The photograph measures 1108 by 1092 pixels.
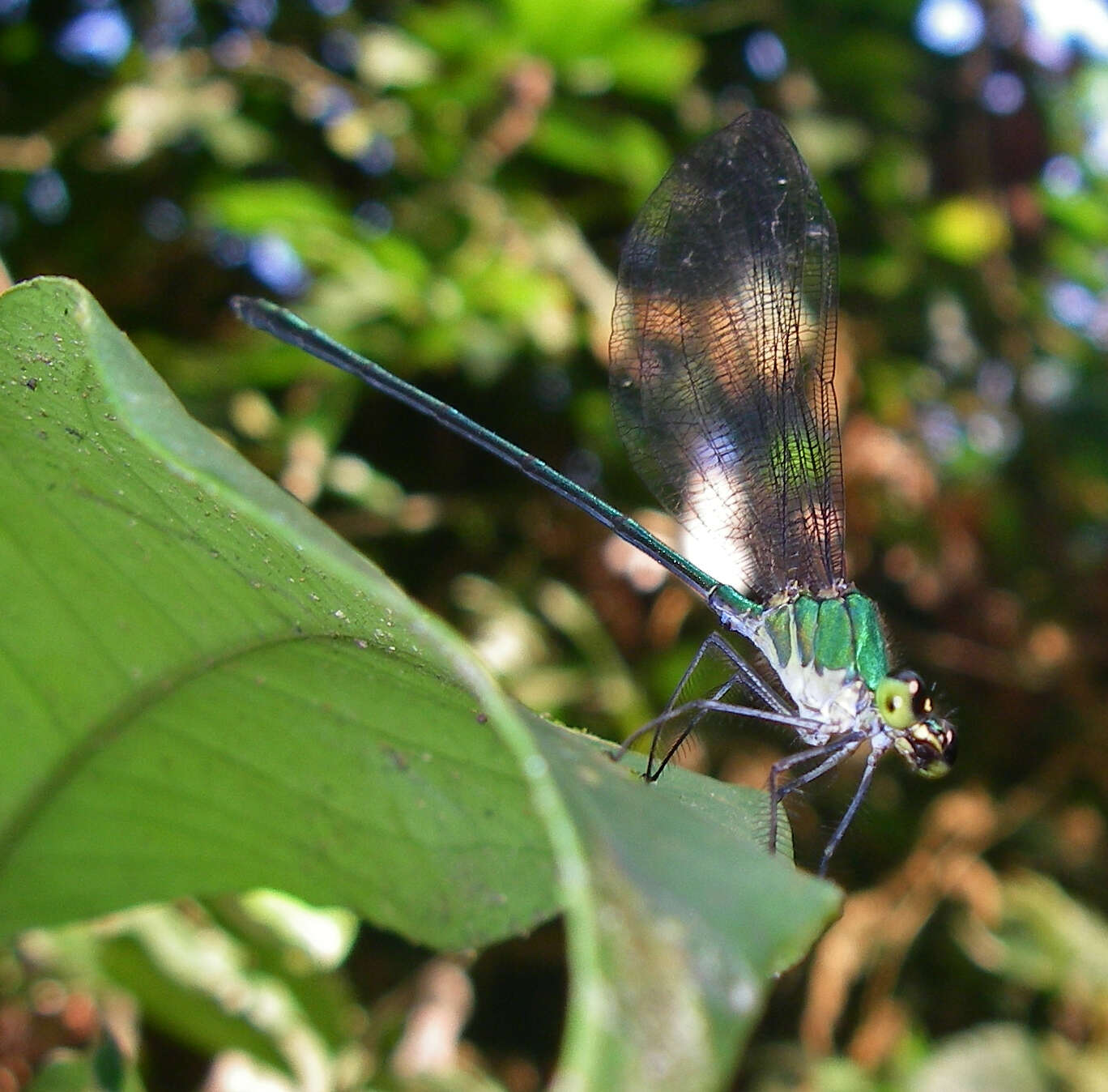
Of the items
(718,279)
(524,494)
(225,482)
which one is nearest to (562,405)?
(524,494)

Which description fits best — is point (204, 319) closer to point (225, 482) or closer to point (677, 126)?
point (677, 126)

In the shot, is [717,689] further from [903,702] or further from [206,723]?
[206,723]

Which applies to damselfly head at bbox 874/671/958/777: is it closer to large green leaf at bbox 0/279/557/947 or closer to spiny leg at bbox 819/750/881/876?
spiny leg at bbox 819/750/881/876

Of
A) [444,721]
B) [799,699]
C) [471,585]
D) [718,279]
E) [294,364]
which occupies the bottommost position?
[471,585]

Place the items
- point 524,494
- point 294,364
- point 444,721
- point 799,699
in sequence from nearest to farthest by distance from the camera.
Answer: point 444,721 < point 799,699 < point 294,364 < point 524,494

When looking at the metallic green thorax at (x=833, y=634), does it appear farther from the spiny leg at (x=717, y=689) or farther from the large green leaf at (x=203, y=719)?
the large green leaf at (x=203, y=719)

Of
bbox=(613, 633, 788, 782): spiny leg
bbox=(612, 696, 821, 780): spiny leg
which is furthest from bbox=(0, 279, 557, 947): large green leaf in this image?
bbox=(613, 633, 788, 782): spiny leg

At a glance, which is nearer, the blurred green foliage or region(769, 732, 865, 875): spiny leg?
region(769, 732, 865, 875): spiny leg
